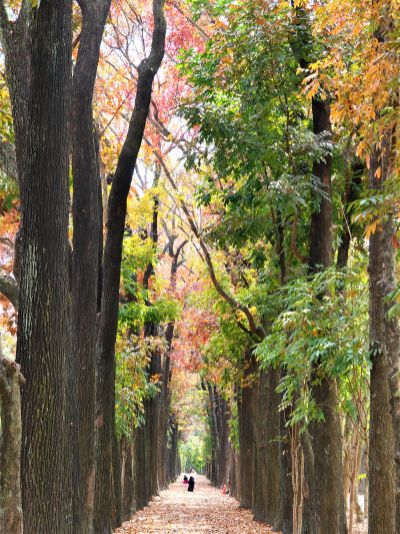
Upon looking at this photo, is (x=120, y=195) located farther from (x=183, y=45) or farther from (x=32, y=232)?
(x=183, y=45)

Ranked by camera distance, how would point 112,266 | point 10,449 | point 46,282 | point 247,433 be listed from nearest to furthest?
1. point 10,449
2. point 46,282
3. point 112,266
4. point 247,433

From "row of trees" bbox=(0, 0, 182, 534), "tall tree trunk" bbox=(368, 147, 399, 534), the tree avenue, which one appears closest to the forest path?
the tree avenue

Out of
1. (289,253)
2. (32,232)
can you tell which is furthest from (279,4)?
(32,232)

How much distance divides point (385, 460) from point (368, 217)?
3.71 meters

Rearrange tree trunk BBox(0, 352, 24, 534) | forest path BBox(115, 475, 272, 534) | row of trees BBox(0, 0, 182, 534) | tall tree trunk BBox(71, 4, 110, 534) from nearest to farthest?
tree trunk BBox(0, 352, 24, 534)
row of trees BBox(0, 0, 182, 534)
tall tree trunk BBox(71, 4, 110, 534)
forest path BBox(115, 475, 272, 534)

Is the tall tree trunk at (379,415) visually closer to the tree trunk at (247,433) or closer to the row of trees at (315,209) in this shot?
the row of trees at (315,209)

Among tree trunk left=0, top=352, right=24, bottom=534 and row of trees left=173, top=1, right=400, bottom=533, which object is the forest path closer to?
row of trees left=173, top=1, right=400, bottom=533

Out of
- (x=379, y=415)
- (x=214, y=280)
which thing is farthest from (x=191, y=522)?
(x=379, y=415)

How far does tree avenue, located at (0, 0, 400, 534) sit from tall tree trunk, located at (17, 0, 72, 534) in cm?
2

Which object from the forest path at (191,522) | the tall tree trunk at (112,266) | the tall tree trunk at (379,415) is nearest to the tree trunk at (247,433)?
the forest path at (191,522)

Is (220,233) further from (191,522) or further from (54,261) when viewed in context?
(191,522)

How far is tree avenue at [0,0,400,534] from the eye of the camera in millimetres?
7750

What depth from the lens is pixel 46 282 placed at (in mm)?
7906

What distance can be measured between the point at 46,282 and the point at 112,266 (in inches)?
193
